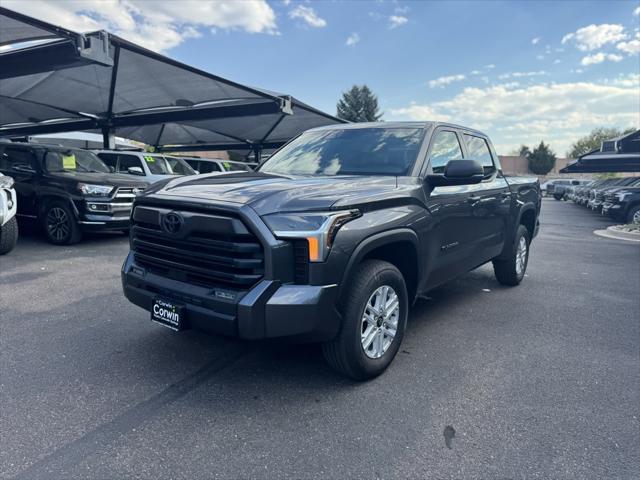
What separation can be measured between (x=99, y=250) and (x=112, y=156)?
4.08m

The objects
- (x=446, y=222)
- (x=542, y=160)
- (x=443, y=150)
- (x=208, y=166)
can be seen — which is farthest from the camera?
(x=542, y=160)

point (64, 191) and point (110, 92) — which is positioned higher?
point (110, 92)

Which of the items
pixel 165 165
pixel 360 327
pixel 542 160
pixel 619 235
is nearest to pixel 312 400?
pixel 360 327

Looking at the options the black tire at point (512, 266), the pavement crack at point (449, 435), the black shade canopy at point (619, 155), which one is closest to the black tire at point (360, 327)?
the pavement crack at point (449, 435)

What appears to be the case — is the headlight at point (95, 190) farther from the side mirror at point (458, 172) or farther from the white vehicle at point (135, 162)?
the side mirror at point (458, 172)

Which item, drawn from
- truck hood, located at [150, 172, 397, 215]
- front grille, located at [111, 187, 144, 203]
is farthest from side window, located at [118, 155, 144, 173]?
truck hood, located at [150, 172, 397, 215]

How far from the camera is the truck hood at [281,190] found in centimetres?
268

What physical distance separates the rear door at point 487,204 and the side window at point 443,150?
261 mm

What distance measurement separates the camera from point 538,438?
2.50m

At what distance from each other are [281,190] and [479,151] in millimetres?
3105

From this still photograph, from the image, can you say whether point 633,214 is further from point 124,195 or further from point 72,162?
point 72,162

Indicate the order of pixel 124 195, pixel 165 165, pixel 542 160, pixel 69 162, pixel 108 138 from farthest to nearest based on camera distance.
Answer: pixel 542 160
pixel 108 138
pixel 165 165
pixel 69 162
pixel 124 195

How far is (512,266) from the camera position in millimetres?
5629

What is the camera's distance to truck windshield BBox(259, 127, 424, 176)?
12.1ft
